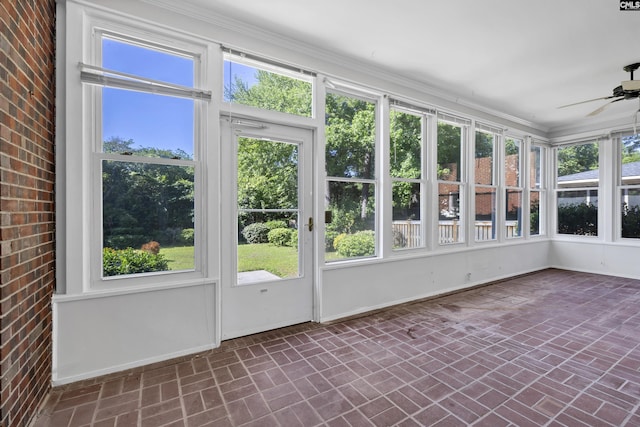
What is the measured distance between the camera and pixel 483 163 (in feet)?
17.1

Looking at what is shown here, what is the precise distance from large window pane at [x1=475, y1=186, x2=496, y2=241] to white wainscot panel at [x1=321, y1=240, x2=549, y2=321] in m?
0.24

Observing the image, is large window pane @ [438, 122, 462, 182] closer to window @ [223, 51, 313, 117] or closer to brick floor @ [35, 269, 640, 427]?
brick floor @ [35, 269, 640, 427]

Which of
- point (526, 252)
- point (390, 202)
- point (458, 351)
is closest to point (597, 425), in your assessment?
point (458, 351)

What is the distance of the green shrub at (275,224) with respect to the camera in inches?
124

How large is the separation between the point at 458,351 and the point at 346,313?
123 centimetres

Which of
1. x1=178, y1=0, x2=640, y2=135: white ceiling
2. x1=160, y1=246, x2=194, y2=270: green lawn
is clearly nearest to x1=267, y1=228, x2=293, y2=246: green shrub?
x1=160, y1=246, x2=194, y2=270: green lawn

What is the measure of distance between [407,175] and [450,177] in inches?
36.2

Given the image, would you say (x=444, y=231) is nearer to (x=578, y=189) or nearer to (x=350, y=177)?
(x=350, y=177)

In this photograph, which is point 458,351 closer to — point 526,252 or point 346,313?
point 346,313

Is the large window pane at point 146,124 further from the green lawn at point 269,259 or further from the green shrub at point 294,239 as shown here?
the green shrub at point 294,239

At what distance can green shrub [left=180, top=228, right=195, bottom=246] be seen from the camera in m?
2.70

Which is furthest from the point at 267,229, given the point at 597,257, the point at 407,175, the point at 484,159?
the point at 597,257

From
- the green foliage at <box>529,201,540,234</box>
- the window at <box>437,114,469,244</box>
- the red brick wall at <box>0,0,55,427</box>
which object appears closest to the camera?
the red brick wall at <box>0,0,55,427</box>

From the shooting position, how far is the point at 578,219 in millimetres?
6305
